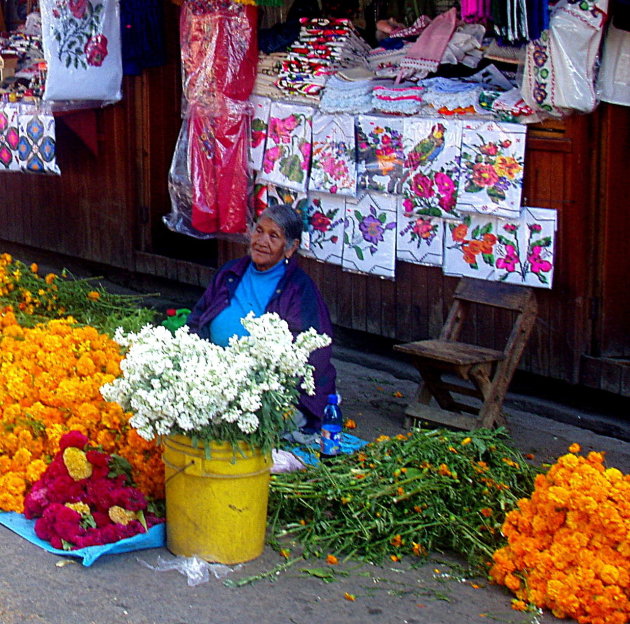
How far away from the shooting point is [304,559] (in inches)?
162

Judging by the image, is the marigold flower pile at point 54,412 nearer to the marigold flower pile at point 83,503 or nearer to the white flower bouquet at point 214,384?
the marigold flower pile at point 83,503

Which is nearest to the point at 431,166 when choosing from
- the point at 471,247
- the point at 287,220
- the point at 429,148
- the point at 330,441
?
the point at 429,148

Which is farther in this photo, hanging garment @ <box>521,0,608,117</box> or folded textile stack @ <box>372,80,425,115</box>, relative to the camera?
folded textile stack @ <box>372,80,425,115</box>

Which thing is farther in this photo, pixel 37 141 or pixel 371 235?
pixel 37 141

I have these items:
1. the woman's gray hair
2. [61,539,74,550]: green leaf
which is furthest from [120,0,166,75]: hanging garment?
[61,539,74,550]: green leaf

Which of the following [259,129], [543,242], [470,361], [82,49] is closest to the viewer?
[470,361]

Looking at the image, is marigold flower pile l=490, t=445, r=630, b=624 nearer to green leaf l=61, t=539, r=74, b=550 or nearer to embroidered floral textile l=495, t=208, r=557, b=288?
green leaf l=61, t=539, r=74, b=550

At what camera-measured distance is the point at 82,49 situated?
739cm

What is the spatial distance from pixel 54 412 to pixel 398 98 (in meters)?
2.90

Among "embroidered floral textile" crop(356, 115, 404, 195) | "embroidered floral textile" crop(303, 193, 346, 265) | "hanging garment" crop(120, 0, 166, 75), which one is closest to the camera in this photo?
"embroidered floral textile" crop(356, 115, 404, 195)

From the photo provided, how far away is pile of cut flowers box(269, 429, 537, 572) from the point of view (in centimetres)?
416

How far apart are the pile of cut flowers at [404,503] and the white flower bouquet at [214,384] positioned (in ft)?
1.73

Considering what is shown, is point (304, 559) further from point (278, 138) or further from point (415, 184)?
point (278, 138)

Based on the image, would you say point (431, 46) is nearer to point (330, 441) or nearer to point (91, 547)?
point (330, 441)
